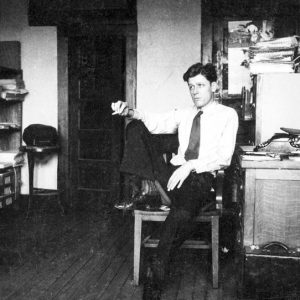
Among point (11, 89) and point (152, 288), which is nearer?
point (152, 288)

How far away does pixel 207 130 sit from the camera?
2883 mm

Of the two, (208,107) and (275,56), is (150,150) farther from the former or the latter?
(275,56)

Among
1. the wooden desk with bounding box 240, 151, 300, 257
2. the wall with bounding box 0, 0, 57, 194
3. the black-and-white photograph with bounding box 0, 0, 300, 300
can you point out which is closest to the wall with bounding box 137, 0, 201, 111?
the black-and-white photograph with bounding box 0, 0, 300, 300

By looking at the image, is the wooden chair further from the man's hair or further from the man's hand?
the man's hair

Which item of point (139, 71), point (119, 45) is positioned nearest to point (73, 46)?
point (119, 45)

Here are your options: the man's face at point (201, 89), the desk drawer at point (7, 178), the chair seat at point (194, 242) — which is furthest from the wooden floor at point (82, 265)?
the man's face at point (201, 89)

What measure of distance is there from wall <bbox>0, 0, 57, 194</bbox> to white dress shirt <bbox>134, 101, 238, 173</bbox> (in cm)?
217

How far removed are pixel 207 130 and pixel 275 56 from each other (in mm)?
716

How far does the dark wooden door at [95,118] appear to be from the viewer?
183 inches

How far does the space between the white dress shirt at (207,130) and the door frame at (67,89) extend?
1.54m

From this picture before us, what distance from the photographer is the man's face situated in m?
2.87

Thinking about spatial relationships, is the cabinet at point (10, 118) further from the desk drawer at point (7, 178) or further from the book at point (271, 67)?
the book at point (271, 67)

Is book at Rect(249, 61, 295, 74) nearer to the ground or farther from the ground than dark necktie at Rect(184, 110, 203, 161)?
farther from the ground

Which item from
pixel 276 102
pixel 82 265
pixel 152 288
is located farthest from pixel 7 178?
pixel 276 102
